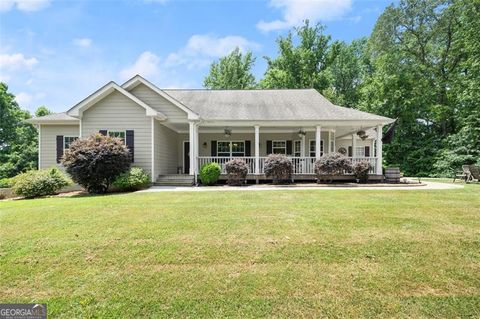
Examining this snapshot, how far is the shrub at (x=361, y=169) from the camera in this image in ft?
42.5

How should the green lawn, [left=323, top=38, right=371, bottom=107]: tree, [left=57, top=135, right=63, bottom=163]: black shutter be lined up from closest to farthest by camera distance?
1. the green lawn
2. [left=57, top=135, right=63, bottom=163]: black shutter
3. [left=323, top=38, right=371, bottom=107]: tree

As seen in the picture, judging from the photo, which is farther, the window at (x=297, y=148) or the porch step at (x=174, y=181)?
the window at (x=297, y=148)

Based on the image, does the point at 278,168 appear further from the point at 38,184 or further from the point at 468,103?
the point at 468,103

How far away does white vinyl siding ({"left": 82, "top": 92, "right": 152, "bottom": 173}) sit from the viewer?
13.0 m

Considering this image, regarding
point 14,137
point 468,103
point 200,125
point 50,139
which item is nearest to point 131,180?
point 200,125

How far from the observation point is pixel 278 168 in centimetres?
1291

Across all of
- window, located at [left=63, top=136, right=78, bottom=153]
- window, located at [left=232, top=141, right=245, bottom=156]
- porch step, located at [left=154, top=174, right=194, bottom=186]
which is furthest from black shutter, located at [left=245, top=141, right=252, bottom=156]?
window, located at [left=63, top=136, right=78, bottom=153]

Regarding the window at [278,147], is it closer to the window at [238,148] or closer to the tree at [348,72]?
the window at [238,148]

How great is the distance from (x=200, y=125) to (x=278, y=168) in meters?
4.86

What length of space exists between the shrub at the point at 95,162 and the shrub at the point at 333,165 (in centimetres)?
905

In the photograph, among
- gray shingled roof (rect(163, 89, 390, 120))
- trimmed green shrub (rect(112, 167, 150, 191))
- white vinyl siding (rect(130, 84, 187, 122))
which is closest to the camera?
trimmed green shrub (rect(112, 167, 150, 191))

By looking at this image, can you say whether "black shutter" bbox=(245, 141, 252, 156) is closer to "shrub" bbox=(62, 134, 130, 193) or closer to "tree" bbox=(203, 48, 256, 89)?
"shrub" bbox=(62, 134, 130, 193)

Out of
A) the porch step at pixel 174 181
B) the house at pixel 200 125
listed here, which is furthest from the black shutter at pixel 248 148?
the porch step at pixel 174 181

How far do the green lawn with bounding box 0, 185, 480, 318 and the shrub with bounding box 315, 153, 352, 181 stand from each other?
258 inches
